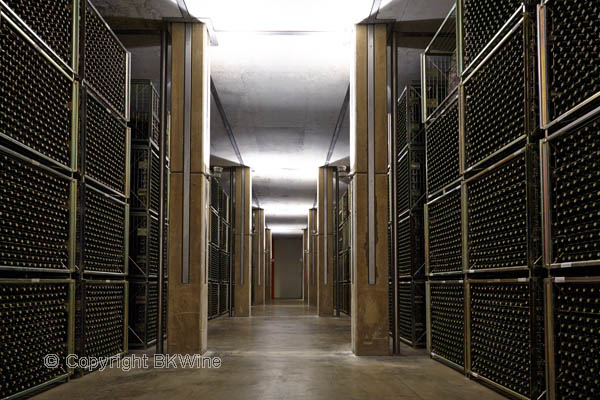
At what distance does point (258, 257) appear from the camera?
89.9ft

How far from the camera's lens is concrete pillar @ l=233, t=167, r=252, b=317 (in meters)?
18.2

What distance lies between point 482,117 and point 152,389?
392cm

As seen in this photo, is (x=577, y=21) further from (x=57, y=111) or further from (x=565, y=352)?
(x=57, y=111)

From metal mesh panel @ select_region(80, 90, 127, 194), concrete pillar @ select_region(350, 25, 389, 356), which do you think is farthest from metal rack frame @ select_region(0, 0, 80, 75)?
concrete pillar @ select_region(350, 25, 389, 356)

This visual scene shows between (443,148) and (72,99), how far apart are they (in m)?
4.15

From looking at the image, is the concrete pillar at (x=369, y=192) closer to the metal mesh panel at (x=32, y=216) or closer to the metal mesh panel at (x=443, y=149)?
the metal mesh panel at (x=443, y=149)

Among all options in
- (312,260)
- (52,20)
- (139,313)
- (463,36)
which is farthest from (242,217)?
(52,20)

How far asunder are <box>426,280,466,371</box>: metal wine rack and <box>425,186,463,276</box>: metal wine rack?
0.19 m

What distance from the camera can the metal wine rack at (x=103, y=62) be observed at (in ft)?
20.9

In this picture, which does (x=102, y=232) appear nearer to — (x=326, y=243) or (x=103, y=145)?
(x=103, y=145)

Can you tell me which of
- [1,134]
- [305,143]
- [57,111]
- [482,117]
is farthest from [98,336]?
[305,143]

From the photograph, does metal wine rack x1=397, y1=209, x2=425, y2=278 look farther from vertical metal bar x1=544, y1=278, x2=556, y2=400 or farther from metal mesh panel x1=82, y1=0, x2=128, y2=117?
vertical metal bar x1=544, y1=278, x2=556, y2=400

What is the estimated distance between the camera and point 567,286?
405 centimetres

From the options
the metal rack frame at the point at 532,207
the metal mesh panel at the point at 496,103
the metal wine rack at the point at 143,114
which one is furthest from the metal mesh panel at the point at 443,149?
the metal wine rack at the point at 143,114
